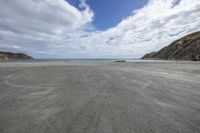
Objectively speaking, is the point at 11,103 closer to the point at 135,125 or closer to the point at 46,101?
the point at 46,101

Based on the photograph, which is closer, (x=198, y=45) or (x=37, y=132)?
(x=37, y=132)

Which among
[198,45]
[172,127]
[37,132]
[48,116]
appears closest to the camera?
[37,132]

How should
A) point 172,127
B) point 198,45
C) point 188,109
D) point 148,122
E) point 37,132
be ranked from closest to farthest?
point 37,132
point 172,127
point 148,122
point 188,109
point 198,45

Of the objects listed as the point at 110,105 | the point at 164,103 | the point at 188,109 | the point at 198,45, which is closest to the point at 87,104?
the point at 110,105

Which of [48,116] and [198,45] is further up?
[198,45]

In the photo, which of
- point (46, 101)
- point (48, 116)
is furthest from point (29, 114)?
point (46, 101)

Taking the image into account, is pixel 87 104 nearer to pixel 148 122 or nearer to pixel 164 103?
pixel 148 122

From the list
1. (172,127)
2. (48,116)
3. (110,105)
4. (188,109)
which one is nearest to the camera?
(172,127)

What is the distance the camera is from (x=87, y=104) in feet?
13.0

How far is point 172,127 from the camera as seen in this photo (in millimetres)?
2604

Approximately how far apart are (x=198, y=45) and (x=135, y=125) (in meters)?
79.3

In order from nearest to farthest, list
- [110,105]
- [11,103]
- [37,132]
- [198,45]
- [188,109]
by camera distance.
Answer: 1. [37,132]
2. [188,109]
3. [110,105]
4. [11,103]
5. [198,45]

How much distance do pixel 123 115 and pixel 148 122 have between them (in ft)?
2.18

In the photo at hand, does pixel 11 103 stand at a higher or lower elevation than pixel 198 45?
lower
